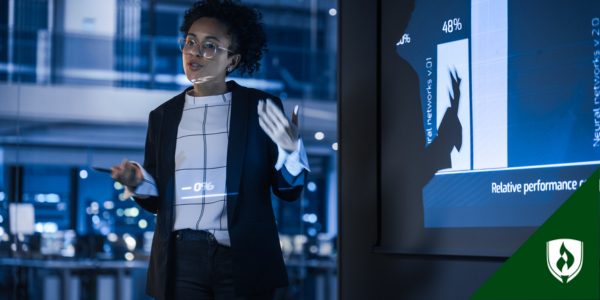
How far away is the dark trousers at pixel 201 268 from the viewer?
1337mm

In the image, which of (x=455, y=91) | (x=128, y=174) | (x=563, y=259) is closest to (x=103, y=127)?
(x=128, y=174)

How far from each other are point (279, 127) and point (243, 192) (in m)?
0.19

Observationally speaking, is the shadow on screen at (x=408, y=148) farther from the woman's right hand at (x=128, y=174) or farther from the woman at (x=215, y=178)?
the woman's right hand at (x=128, y=174)

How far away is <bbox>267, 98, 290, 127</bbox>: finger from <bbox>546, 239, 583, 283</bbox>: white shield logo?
2.12 feet

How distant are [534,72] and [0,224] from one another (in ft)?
15.6

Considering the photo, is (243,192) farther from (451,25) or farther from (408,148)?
(451,25)

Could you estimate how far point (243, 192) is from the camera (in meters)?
1.39

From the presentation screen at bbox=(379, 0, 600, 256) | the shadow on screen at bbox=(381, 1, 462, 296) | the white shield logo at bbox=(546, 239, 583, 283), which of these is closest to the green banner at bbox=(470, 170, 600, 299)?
the white shield logo at bbox=(546, 239, 583, 283)

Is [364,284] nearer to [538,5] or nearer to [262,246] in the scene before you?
[262,246]

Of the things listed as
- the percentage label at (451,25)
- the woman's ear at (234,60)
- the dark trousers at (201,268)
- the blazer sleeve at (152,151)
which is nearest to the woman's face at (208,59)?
the woman's ear at (234,60)

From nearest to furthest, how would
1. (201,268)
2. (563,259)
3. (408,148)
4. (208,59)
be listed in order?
(563,259)
(201,268)
(208,59)
(408,148)

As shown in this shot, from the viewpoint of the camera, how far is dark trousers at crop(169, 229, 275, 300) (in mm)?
1337

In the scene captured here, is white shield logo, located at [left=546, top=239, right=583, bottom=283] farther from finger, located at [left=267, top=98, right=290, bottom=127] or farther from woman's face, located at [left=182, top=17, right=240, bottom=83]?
woman's face, located at [left=182, top=17, right=240, bottom=83]

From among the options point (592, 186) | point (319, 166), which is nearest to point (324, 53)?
point (319, 166)
